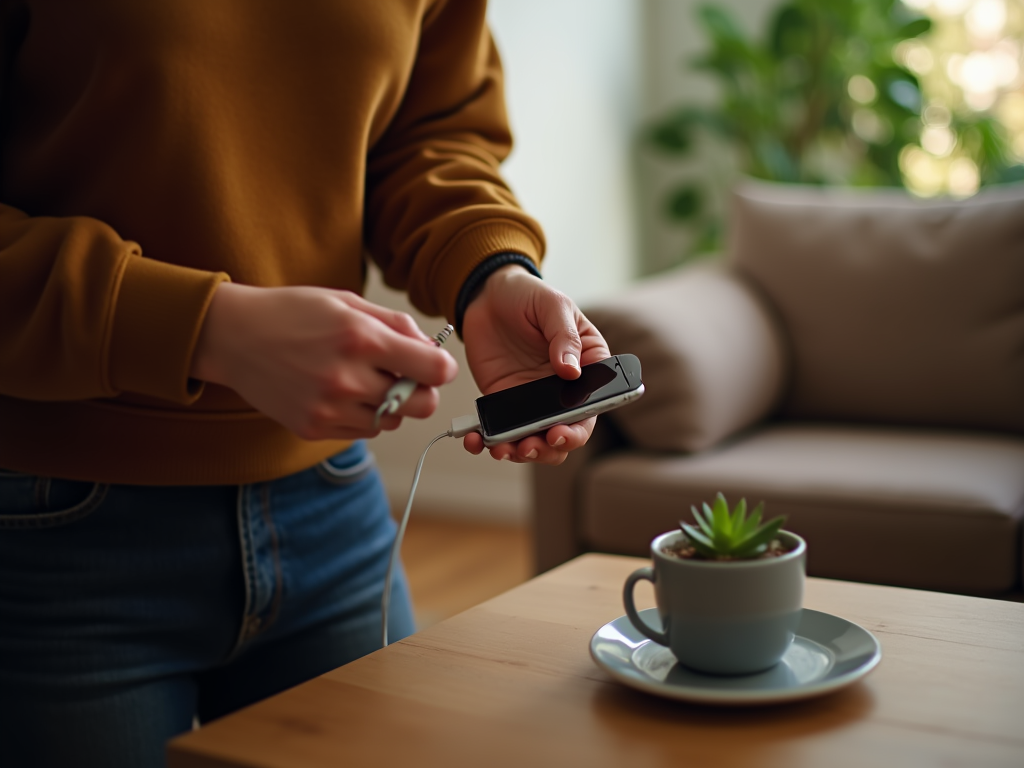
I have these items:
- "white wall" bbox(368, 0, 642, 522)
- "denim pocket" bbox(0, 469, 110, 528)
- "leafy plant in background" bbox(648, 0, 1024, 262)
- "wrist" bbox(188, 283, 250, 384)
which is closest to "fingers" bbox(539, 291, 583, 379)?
"wrist" bbox(188, 283, 250, 384)

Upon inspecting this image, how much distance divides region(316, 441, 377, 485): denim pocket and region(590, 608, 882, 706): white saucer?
0.29 m

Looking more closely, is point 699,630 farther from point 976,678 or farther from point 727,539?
point 976,678

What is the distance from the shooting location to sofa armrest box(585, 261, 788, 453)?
1759mm

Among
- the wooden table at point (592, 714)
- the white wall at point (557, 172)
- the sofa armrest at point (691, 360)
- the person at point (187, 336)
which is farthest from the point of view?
the white wall at point (557, 172)

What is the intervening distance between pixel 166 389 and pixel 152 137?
0.23 m

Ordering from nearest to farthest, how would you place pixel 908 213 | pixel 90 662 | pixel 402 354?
pixel 402 354 < pixel 90 662 < pixel 908 213

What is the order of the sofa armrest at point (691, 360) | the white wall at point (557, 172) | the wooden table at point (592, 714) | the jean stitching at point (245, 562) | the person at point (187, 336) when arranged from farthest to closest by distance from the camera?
the white wall at point (557, 172) → the sofa armrest at point (691, 360) → the jean stitching at point (245, 562) → the person at point (187, 336) → the wooden table at point (592, 714)

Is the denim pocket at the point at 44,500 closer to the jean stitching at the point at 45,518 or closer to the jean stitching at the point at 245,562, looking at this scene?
the jean stitching at the point at 45,518

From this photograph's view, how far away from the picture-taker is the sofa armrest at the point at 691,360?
176 cm

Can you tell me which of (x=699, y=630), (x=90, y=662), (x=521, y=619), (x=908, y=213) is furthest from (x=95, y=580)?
(x=908, y=213)

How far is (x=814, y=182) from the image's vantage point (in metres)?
2.88

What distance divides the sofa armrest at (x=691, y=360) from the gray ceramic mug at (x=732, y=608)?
1132 mm

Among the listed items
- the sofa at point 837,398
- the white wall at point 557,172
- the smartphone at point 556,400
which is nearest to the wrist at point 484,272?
the smartphone at point 556,400

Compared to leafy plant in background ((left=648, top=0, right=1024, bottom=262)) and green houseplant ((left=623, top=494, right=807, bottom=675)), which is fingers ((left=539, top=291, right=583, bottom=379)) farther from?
leafy plant in background ((left=648, top=0, right=1024, bottom=262))
